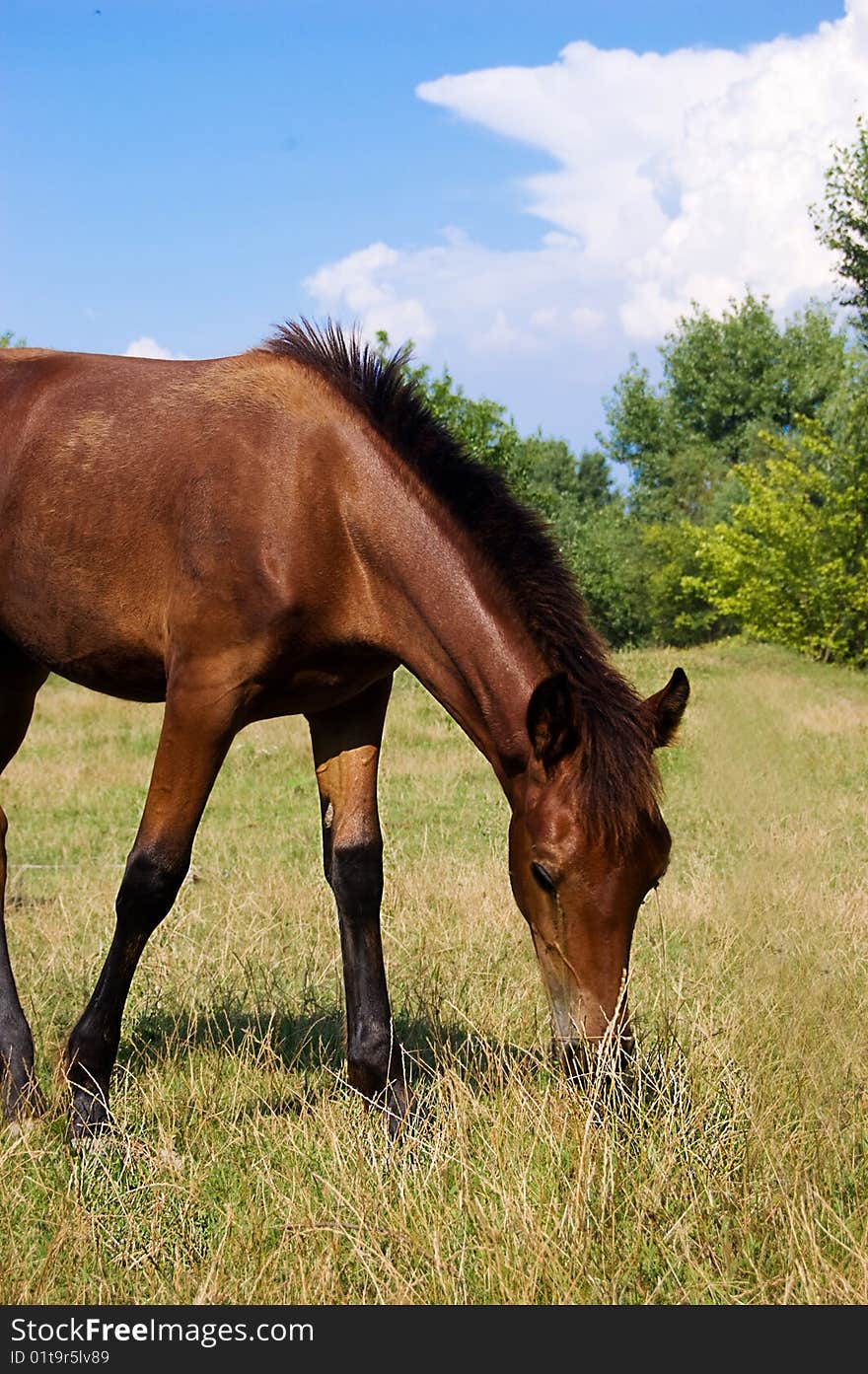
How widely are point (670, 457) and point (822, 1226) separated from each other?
194 feet

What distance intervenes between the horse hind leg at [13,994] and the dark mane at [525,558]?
1796 mm

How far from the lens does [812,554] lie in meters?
30.5

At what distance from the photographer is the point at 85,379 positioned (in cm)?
461

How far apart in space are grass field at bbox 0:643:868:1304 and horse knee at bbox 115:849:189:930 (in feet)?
2.01

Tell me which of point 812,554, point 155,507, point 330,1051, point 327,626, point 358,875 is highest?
point 812,554

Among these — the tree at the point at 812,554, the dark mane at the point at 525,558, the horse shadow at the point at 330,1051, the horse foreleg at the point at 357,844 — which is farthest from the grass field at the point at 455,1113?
the tree at the point at 812,554

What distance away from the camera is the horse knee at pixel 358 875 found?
4445 millimetres

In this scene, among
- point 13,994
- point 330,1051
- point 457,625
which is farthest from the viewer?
point 330,1051

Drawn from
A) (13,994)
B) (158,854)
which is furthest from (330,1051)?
(158,854)

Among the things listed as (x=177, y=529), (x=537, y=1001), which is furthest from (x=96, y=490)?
(x=537, y=1001)

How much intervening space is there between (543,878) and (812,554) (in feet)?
94.6

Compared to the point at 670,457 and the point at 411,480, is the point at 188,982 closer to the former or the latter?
the point at 411,480

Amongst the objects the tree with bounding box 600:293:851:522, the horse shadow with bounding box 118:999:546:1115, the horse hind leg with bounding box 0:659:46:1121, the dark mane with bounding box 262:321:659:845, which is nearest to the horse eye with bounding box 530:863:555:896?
the dark mane with bounding box 262:321:659:845

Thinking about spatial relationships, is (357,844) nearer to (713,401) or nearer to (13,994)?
(13,994)
